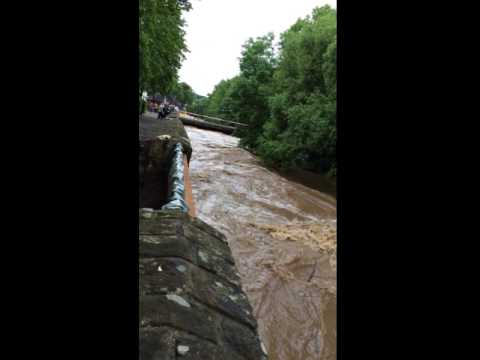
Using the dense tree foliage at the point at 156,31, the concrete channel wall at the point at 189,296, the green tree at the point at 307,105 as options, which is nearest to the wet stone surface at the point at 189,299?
the concrete channel wall at the point at 189,296

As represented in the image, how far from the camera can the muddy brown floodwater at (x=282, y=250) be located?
14.9 feet

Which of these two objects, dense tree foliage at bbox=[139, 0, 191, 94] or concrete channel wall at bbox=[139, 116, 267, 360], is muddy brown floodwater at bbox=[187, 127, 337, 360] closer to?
concrete channel wall at bbox=[139, 116, 267, 360]

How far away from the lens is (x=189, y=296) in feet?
4.51

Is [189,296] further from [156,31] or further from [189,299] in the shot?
[156,31]

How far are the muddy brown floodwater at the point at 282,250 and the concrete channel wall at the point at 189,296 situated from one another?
9.44 ft

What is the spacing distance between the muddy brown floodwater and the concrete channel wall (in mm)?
2877

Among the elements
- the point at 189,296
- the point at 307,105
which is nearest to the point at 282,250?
the point at 189,296

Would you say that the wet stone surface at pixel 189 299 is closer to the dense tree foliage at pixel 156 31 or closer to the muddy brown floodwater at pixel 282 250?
the muddy brown floodwater at pixel 282 250

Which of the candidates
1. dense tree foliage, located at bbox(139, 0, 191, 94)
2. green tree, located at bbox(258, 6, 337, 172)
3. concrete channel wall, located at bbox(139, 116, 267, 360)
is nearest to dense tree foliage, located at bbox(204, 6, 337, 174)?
green tree, located at bbox(258, 6, 337, 172)
